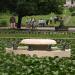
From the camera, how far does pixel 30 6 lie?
135 ft

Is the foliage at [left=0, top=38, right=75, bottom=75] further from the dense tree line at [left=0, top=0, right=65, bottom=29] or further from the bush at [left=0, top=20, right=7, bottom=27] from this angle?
the bush at [left=0, top=20, right=7, bottom=27]

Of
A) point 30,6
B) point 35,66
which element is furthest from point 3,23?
point 35,66

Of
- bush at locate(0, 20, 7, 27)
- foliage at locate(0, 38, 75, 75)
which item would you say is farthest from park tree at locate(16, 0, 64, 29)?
foliage at locate(0, 38, 75, 75)

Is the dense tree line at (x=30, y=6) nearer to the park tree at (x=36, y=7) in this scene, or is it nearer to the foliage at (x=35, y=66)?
the park tree at (x=36, y=7)

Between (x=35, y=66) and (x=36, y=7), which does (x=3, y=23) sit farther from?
(x=35, y=66)

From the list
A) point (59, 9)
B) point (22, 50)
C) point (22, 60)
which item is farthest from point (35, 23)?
point (22, 60)

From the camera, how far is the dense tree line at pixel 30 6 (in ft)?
134

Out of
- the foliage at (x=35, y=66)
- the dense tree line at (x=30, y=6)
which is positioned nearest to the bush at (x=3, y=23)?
the dense tree line at (x=30, y=6)

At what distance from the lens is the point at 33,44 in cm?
1934

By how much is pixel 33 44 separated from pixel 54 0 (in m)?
23.8

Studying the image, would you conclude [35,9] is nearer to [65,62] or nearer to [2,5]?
[2,5]

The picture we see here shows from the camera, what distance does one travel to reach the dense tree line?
40969 millimetres

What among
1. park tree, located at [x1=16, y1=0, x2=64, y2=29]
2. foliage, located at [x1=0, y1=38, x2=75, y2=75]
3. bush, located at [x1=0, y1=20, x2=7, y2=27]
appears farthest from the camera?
bush, located at [x1=0, y1=20, x2=7, y2=27]

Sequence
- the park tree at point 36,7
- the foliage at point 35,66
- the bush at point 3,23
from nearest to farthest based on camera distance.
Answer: the foliage at point 35,66 < the park tree at point 36,7 < the bush at point 3,23
